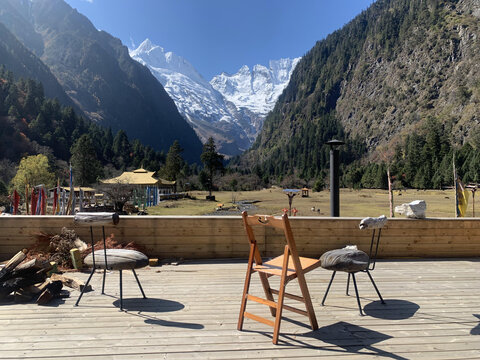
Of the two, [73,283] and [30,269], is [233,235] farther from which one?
[30,269]

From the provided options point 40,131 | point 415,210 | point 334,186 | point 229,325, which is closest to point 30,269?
point 229,325

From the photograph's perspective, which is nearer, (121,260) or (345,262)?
(345,262)

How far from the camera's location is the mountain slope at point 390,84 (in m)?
104

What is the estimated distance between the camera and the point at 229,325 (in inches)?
127

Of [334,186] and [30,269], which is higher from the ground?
[334,186]

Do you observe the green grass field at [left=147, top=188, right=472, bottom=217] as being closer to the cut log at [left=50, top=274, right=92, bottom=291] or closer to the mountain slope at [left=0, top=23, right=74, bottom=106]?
Result: the cut log at [left=50, top=274, right=92, bottom=291]

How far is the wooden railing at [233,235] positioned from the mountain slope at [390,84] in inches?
3819

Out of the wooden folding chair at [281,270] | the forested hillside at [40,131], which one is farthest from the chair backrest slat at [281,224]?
the forested hillside at [40,131]

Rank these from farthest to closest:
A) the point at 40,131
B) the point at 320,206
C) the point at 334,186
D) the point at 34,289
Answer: the point at 40,131 < the point at 320,206 < the point at 334,186 < the point at 34,289

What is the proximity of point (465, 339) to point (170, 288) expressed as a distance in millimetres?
3198

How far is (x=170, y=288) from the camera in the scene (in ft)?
14.5

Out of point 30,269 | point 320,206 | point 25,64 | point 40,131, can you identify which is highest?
Result: point 25,64

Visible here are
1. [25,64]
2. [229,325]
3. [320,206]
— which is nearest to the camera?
[229,325]

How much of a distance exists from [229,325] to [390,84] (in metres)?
149
